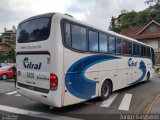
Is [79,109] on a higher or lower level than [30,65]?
lower

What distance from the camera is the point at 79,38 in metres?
8.80

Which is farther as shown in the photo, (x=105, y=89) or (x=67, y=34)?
(x=105, y=89)

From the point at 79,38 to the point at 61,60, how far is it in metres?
1.42

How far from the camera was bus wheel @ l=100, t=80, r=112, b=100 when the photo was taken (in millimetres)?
10299

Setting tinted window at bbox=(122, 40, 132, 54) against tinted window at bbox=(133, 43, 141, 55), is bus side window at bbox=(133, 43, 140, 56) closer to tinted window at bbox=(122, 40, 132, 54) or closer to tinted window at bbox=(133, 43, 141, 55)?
tinted window at bbox=(133, 43, 141, 55)

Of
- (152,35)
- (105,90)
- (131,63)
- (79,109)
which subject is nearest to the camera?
(79,109)

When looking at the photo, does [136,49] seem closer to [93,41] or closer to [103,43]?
[103,43]

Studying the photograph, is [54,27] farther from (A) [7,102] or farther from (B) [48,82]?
(A) [7,102]

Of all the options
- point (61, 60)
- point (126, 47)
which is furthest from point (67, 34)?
point (126, 47)

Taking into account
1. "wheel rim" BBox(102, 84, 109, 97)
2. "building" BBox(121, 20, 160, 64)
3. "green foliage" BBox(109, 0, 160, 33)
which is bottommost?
"wheel rim" BBox(102, 84, 109, 97)

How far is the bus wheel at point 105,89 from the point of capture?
10.3 m

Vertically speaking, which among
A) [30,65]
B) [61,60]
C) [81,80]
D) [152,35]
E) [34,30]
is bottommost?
[81,80]

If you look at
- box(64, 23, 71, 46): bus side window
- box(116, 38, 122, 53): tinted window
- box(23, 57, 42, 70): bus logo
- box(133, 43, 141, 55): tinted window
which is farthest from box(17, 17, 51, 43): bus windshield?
box(133, 43, 141, 55): tinted window

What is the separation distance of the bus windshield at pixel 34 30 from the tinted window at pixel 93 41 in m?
2.10
